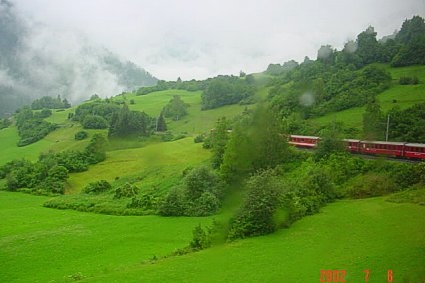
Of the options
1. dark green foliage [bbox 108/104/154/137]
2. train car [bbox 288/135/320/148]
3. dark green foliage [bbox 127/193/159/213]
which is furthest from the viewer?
dark green foliage [bbox 108/104/154/137]

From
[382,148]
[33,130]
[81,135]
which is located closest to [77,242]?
[382,148]

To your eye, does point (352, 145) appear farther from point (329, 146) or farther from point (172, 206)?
point (172, 206)

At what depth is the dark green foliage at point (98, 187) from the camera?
55.1m

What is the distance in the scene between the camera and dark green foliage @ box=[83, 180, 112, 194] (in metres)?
55.1

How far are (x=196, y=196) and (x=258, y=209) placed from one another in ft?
49.3

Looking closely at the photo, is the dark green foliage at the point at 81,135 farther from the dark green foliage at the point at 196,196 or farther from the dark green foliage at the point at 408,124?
the dark green foliage at the point at 408,124

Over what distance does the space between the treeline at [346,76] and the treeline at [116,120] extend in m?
22.8

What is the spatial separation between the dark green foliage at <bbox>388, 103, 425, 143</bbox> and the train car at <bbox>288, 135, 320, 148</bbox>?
771cm

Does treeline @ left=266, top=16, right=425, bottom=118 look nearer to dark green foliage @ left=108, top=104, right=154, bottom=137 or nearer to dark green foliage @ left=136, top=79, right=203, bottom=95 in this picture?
dark green foliage @ left=108, top=104, right=154, bottom=137

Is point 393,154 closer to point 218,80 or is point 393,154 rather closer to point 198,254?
point 198,254

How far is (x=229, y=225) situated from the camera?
27.7 metres

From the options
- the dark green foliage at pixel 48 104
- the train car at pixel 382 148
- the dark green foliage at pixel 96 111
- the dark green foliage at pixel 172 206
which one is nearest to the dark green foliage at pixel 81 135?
the dark green foliage at pixel 96 111

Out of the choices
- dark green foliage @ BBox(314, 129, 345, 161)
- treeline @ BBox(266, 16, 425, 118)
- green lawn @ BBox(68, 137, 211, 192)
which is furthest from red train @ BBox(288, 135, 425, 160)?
treeline @ BBox(266, 16, 425, 118)

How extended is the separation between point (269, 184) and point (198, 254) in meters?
7.07
